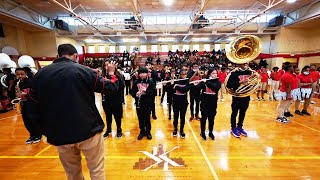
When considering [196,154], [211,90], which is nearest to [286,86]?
[211,90]

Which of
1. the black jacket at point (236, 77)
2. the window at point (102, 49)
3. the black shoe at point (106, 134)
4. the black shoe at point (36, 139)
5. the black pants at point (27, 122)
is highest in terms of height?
the window at point (102, 49)

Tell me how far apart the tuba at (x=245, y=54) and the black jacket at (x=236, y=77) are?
6cm

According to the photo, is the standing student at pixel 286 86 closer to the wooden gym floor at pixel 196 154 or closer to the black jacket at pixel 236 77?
the wooden gym floor at pixel 196 154

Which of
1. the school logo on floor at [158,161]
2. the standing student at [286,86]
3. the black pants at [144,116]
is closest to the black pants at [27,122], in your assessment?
the black pants at [144,116]

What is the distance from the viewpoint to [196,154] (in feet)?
10.1

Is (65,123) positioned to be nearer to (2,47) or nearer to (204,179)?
(204,179)

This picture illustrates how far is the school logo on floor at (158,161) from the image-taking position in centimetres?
271

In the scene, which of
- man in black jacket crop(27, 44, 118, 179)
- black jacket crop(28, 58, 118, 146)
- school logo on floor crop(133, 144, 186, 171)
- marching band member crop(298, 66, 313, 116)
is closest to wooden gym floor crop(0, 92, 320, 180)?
school logo on floor crop(133, 144, 186, 171)

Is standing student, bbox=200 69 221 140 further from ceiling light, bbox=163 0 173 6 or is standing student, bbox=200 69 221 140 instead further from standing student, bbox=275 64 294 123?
ceiling light, bbox=163 0 173 6

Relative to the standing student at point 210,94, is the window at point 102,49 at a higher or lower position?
higher

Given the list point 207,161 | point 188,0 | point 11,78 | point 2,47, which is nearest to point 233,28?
point 188,0

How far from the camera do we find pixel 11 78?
5.54m

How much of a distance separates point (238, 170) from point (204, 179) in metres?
0.62

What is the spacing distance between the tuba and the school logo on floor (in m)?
1.84
